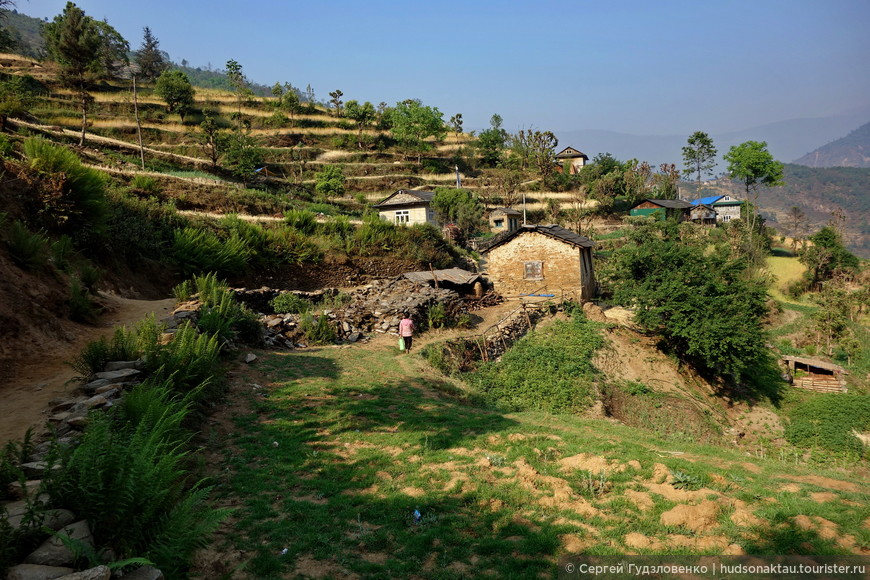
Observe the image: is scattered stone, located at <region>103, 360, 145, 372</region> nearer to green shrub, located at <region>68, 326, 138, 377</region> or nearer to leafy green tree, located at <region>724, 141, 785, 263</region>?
green shrub, located at <region>68, 326, 138, 377</region>

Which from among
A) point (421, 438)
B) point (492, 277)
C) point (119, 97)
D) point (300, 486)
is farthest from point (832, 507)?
point (119, 97)

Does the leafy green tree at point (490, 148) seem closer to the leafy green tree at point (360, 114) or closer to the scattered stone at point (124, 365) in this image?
the leafy green tree at point (360, 114)

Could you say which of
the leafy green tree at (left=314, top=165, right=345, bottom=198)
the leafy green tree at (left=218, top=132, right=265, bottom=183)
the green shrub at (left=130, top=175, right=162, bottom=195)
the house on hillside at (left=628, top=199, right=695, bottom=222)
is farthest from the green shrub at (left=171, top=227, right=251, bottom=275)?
the house on hillside at (left=628, top=199, right=695, bottom=222)

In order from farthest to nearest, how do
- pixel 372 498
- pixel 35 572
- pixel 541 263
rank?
pixel 541 263 < pixel 372 498 < pixel 35 572

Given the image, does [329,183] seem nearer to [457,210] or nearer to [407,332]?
[457,210]

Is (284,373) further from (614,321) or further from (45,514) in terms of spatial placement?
(614,321)

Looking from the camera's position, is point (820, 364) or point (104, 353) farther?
point (820, 364)

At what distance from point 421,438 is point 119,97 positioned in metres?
67.1

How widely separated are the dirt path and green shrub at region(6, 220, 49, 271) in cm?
169

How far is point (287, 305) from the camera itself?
735 inches

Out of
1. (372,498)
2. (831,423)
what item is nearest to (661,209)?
(831,423)

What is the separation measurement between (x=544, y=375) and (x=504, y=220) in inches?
Answer: 1400

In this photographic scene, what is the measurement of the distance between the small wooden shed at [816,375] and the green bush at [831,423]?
7.70 feet

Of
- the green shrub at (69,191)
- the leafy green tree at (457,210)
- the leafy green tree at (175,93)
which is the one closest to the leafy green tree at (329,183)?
the leafy green tree at (457,210)
